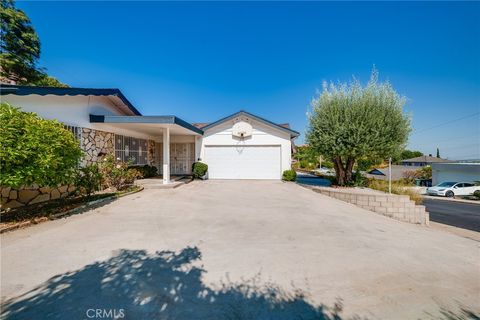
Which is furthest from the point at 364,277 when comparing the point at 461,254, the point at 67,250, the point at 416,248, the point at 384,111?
the point at 384,111

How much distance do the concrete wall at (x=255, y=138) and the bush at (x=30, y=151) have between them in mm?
9707

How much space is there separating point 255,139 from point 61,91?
10.5 m

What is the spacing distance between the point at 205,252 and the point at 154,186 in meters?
7.50

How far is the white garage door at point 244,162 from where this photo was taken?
14.8 metres

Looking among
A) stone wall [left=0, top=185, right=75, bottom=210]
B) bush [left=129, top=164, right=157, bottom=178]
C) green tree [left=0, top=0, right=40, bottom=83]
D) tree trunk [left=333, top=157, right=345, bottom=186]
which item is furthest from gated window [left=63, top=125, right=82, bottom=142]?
green tree [left=0, top=0, right=40, bottom=83]

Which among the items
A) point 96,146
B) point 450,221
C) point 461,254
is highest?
point 96,146

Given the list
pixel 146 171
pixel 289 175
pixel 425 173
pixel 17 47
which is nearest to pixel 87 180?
pixel 146 171

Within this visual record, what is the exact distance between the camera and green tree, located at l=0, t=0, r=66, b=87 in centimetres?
Result: 1691

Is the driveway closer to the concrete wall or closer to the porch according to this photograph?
A: the porch

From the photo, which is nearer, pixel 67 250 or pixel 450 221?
pixel 67 250

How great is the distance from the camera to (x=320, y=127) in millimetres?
10781

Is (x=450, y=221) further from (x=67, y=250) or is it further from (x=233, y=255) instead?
(x=67, y=250)
